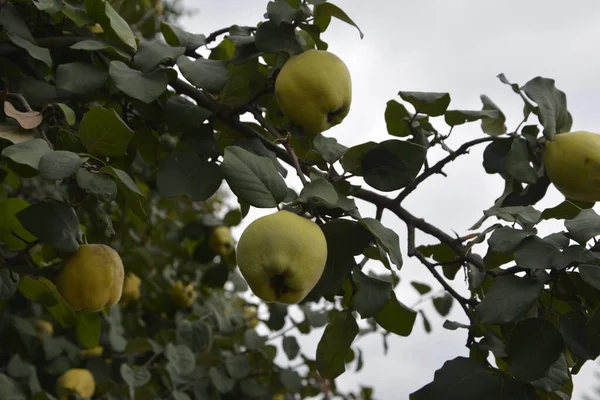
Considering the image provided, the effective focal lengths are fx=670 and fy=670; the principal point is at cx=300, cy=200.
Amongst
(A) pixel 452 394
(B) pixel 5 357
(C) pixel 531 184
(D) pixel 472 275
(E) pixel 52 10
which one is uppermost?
(C) pixel 531 184

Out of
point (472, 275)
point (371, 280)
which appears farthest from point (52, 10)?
point (472, 275)

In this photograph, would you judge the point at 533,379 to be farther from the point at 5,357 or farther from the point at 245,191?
the point at 5,357

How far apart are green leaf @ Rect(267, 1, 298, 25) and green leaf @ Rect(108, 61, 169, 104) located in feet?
0.54

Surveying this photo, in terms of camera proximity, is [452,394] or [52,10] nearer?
[452,394]

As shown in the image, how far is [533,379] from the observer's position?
0.72 metres

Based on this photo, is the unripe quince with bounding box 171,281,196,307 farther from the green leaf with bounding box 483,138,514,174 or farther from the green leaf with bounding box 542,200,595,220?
the green leaf with bounding box 542,200,595,220

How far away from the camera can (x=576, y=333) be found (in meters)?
0.73

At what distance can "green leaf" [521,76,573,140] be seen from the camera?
3.07 feet

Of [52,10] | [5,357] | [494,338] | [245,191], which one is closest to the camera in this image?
[245,191]

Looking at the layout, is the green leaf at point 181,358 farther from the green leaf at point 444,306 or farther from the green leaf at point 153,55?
the green leaf at point 153,55

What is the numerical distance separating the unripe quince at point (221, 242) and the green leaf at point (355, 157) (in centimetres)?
90

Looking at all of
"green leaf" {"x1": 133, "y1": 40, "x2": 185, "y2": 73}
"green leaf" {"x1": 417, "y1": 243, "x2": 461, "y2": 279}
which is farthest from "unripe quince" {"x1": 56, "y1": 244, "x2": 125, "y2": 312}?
"green leaf" {"x1": 417, "y1": 243, "x2": 461, "y2": 279}

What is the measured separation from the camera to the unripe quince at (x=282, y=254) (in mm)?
648

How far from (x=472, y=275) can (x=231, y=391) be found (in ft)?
3.35
